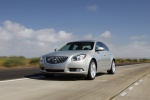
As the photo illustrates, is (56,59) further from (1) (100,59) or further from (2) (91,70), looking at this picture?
(1) (100,59)

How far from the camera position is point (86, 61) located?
463 inches

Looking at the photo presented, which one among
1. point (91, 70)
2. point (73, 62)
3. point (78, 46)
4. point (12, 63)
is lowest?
point (91, 70)

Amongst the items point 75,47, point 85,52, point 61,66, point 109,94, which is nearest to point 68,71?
point 61,66

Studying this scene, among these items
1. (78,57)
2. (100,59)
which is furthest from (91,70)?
(100,59)

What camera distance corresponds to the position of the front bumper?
1143 centimetres

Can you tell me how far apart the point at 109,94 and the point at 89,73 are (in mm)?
3821

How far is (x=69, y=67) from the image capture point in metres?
11.4

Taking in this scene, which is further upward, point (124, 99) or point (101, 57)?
point (101, 57)

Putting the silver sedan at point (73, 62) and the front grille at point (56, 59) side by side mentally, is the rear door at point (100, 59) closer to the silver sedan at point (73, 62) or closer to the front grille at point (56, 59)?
the silver sedan at point (73, 62)

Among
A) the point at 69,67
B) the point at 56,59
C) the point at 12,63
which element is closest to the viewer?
the point at 69,67

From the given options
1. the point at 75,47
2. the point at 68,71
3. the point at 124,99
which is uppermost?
the point at 75,47

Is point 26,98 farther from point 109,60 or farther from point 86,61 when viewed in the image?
point 109,60

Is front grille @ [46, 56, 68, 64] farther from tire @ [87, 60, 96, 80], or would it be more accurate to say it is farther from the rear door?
the rear door

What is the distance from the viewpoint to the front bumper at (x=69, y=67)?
450 inches
